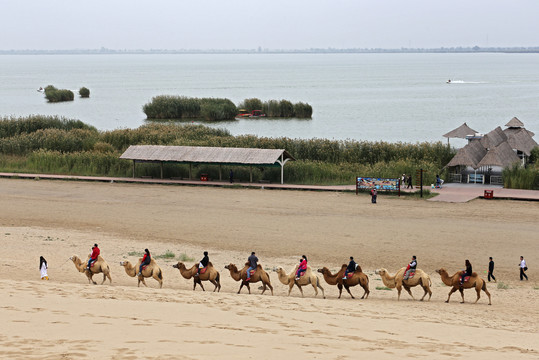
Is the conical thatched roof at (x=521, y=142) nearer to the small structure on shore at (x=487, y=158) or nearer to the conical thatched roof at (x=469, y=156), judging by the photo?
the small structure on shore at (x=487, y=158)

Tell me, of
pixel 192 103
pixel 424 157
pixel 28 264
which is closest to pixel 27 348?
pixel 28 264

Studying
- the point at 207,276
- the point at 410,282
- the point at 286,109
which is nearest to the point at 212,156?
the point at 207,276

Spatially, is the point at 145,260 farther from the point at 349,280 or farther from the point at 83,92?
the point at 83,92

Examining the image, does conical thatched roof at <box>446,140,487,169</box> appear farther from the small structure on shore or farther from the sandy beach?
the sandy beach

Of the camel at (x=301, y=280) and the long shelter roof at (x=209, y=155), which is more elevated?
the long shelter roof at (x=209, y=155)

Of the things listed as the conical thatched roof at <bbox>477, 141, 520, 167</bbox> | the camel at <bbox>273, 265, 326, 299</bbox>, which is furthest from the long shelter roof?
the camel at <bbox>273, 265, 326, 299</bbox>

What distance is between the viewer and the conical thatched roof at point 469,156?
41469mm

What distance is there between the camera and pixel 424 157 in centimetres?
4556

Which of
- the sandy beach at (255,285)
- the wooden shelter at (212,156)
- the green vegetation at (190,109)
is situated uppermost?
the green vegetation at (190,109)

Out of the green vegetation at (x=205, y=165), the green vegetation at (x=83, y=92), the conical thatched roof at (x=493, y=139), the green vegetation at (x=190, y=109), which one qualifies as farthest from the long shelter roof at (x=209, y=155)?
the green vegetation at (x=83, y=92)

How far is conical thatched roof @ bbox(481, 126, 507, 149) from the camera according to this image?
147 ft

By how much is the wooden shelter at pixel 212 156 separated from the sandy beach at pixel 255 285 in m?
1.91

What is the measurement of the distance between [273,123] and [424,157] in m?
45.8

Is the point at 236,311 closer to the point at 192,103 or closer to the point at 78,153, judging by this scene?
the point at 78,153
